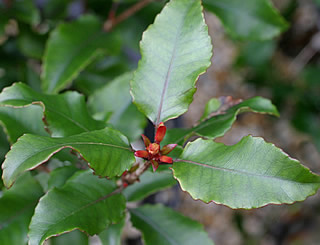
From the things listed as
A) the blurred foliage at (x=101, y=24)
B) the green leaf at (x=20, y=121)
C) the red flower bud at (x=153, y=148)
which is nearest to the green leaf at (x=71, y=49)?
the blurred foliage at (x=101, y=24)

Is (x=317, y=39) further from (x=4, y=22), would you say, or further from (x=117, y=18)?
(x=4, y=22)

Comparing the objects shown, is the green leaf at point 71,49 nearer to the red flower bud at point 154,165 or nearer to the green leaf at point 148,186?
the green leaf at point 148,186

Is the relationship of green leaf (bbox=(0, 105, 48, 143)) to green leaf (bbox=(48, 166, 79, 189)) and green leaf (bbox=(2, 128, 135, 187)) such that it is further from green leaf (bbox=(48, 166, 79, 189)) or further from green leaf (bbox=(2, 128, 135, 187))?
green leaf (bbox=(2, 128, 135, 187))

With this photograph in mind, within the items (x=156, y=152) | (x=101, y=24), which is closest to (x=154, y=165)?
(x=156, y=152)

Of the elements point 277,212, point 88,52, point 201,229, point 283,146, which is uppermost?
point 88,52

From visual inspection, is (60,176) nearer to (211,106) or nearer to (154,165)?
(154,165)

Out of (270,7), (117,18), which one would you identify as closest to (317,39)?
(270,7)
